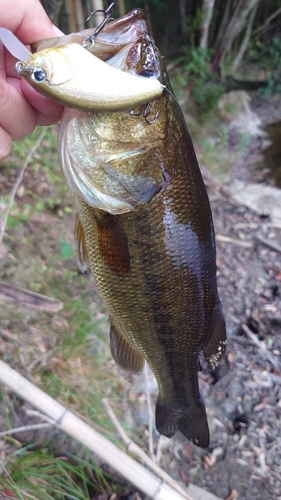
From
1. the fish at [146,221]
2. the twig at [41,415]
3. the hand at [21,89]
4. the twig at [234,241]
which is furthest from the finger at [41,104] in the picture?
the twig at [234,241]

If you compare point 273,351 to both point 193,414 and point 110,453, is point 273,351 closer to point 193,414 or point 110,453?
point 193,414

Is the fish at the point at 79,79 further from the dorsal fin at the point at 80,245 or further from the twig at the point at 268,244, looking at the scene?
the twig at the point at 268,244

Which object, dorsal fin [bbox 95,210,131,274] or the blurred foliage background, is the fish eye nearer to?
dorsal fin [bbox 95,210,131,274]

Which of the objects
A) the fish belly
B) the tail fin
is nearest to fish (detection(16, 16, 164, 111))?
the fish belly

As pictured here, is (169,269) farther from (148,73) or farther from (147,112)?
(148,73)

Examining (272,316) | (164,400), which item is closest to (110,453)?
(164,400)

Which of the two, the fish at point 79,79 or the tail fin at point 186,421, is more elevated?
the fish at point 79,79
